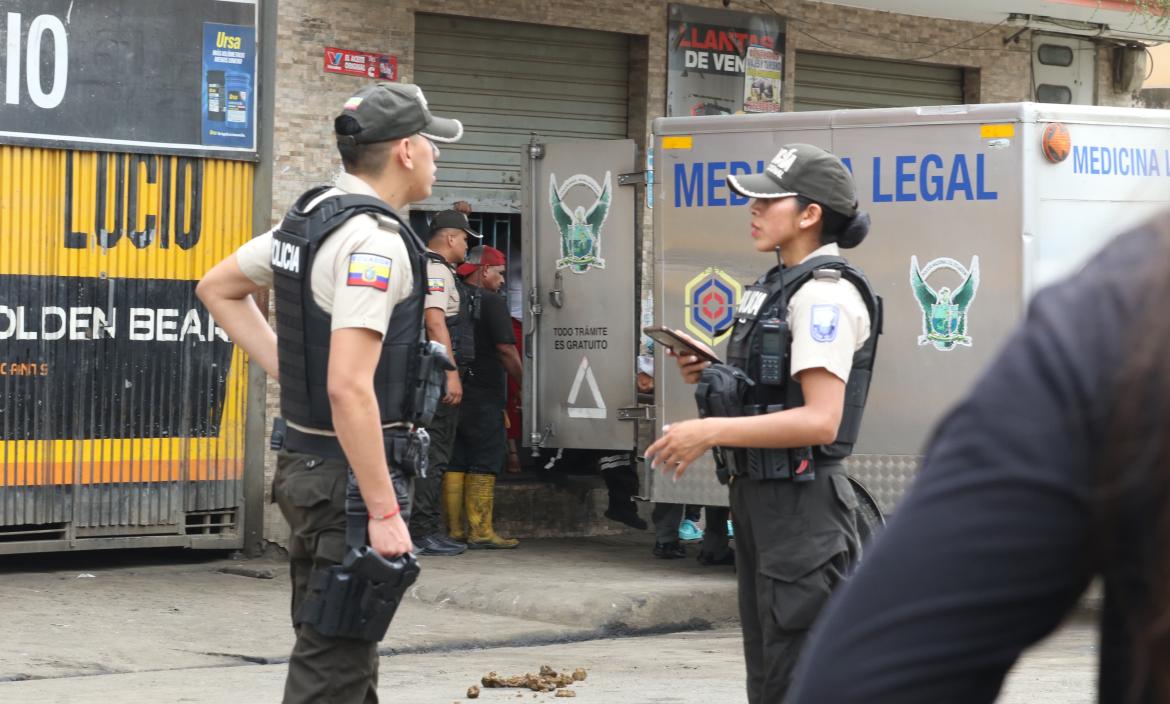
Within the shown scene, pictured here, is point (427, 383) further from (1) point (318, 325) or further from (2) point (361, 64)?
(2) point (361, 64)

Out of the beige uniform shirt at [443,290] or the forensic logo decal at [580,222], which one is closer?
the beige uniform shirt at [443,290]

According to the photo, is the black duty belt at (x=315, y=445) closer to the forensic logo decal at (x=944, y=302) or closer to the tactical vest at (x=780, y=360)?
the tactical vest at (x=780, y=360)

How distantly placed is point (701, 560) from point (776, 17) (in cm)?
456

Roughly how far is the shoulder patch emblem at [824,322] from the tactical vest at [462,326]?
6525mm

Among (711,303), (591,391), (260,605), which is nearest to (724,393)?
(260,605)

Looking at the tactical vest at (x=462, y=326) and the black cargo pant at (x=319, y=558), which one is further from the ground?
the tactical vest at (x=462, y=326)

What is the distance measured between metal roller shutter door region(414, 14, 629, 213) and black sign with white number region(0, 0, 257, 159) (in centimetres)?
161

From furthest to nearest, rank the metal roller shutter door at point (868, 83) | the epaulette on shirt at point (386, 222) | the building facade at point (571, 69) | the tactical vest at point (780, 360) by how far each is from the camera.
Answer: the metal roller shutter door at point (868, 83) < the building facade at point (571, 69) < the tactical vest at point (780, 360) < the epaulette on shirt at point (386, 222)

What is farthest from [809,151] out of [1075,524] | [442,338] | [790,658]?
[442,338]

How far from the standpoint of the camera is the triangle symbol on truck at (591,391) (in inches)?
426

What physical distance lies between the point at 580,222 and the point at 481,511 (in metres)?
2.01

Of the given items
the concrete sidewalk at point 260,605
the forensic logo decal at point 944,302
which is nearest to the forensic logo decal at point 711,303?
the forensic logo decal at point 944,302

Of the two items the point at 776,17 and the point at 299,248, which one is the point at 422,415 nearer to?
the point at 299,248

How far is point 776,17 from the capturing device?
12.7 metres
